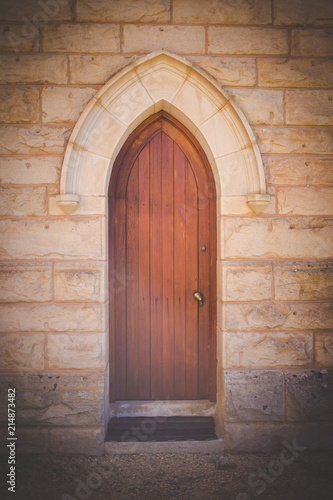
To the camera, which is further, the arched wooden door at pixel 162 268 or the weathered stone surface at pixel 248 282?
the arched wooden door at pixel 162 268

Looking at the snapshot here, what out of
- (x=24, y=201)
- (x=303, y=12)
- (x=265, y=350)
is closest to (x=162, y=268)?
(x=265, y=350)

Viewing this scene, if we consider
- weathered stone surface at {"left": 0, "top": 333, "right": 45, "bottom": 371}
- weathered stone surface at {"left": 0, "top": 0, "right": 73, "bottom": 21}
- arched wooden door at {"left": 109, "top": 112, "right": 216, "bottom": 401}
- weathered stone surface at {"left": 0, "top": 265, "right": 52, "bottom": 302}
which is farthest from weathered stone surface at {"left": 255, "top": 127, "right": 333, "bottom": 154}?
weathered stone surface at {"left": 0, "top": 333, "right": 45, "bottom": 371}

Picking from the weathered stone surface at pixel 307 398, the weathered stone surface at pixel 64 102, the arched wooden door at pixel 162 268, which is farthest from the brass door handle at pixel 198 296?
the weathered stone surface at pixel 64 102

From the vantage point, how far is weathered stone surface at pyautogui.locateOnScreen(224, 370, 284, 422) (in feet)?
9.00

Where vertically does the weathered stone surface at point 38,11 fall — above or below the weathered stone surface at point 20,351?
above

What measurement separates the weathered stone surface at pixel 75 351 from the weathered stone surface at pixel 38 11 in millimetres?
2672

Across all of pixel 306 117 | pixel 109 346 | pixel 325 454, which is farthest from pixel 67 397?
pixel 306 117

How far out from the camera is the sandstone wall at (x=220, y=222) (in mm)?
2715

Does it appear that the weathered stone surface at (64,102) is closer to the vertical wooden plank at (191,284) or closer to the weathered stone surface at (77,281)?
the vertical wooden plank at (191,284)

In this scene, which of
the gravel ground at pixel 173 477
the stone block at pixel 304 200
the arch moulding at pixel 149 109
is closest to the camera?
the gravel ground at pixel 173 477

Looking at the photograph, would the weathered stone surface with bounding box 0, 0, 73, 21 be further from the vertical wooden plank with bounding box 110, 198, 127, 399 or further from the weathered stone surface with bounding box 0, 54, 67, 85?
the vertical wooden plank with bounding box 110, 198, 127, 399

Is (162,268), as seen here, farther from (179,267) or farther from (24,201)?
(24,201)

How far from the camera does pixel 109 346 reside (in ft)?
10.1

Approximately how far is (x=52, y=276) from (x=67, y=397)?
1.03 m
